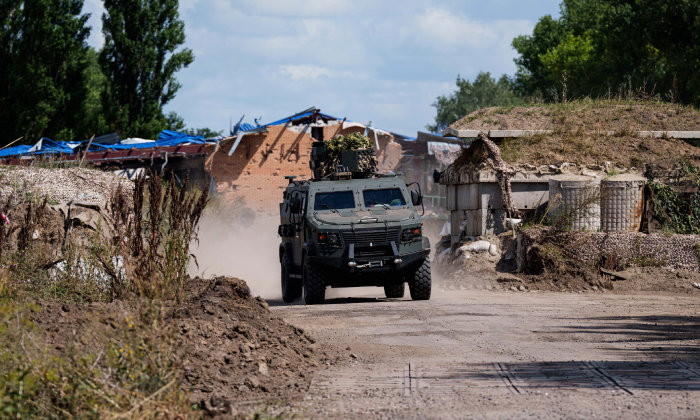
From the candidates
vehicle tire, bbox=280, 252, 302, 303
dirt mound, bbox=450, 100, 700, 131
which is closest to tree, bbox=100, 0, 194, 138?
dirt mound, bbox=450, 100, 700, 131

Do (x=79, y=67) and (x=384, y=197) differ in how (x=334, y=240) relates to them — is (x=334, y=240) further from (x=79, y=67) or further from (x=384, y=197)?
(x=79, y=67)

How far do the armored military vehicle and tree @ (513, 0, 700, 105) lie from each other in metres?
13.1

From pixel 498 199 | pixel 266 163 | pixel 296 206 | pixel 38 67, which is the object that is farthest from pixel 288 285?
pixel 38 67

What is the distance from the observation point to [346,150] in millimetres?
17469

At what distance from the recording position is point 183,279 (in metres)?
9.44

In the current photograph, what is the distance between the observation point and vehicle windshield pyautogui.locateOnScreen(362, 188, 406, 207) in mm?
15672

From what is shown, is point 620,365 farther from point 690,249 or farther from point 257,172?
point 257,172

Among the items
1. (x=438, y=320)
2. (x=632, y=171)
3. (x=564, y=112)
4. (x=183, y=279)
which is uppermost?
(x=564, y=112)

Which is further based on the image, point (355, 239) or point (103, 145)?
point (103, 145)

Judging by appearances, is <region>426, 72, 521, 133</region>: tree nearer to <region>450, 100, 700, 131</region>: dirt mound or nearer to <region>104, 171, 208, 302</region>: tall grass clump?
<region>450, 100, 700, 131</region>: dirt mound

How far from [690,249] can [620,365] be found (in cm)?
1044

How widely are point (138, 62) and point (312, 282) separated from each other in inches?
1105

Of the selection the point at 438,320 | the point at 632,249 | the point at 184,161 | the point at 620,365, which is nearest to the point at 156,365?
the point at 620,365

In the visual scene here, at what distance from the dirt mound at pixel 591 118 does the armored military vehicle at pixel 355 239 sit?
675cm
